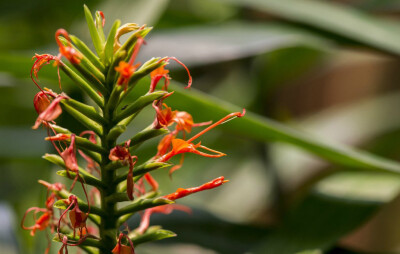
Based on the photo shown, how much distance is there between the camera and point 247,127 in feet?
1.19

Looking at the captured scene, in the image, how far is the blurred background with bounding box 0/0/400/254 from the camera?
376 millimetres

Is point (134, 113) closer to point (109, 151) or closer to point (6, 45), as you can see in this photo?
point (109, 151)

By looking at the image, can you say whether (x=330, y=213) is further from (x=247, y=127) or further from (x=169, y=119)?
(x=169, y=119)

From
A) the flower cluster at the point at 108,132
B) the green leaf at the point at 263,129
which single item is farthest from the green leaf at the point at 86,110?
the green leaf at the point at 263,129

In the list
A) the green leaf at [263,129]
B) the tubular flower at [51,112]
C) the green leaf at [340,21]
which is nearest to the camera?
the tubular flower at [51,112]

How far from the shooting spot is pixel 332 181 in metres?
0.47

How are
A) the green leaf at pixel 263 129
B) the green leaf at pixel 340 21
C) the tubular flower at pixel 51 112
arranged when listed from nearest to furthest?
1. the tubular flower at pixel 51 112
2. the green leaf at pixel 263 129
3. the green leaf at pixel 340 21

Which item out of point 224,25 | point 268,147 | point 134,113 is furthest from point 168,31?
point 134,113

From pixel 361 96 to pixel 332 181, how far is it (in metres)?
0.74

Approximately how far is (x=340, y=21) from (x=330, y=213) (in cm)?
23

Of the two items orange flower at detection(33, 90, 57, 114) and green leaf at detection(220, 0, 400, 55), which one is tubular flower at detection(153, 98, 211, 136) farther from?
green leaf at detection(220, 0, 400, 55)

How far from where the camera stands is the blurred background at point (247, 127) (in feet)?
1.24

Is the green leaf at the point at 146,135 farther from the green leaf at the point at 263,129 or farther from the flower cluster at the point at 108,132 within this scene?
the green leaf at the point at 263,129

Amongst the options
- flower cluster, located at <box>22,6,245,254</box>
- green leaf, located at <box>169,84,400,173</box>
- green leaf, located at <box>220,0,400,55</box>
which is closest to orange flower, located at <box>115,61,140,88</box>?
flower cluster, located at <box>22,6,245,254</box>
